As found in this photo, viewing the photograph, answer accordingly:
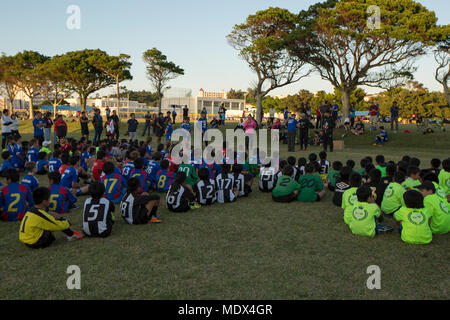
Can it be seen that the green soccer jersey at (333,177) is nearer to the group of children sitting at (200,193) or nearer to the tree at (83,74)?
the group of children sitting at (200,193)

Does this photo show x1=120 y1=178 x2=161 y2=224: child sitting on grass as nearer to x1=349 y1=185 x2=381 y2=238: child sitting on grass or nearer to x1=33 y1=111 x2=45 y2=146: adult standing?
x1=349 y1=185 x2=381 y2=238: child sitting on grass

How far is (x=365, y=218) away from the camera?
541 cm

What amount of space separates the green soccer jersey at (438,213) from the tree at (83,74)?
131 feet

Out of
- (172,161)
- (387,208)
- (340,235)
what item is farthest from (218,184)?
(387,208)

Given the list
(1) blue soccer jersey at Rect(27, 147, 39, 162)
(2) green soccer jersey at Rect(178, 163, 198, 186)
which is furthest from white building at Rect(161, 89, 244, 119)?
(2) green soccer jersey at Rect(178, 163, 198, 186)

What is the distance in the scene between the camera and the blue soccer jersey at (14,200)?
6.09 meters

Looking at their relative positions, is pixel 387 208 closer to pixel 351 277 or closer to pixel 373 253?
pixel 373 253

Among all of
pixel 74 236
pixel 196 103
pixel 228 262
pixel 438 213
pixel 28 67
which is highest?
pixel 28 67

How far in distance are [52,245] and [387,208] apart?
6.25 metres

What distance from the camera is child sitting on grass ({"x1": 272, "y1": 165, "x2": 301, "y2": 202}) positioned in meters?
7.73

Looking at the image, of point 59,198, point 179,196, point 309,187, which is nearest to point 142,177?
point 179,196

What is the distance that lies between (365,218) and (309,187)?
247 centimetres

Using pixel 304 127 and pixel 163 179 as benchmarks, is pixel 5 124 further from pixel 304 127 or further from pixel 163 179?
pixel 304 127

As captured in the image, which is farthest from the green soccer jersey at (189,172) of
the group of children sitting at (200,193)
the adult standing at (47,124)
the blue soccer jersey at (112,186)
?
the adult standing at (47,124)
